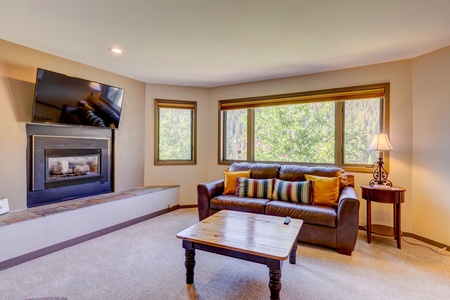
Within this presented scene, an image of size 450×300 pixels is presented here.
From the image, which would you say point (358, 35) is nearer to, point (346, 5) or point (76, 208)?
point (346, 5)

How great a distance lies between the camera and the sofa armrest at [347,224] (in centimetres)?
251

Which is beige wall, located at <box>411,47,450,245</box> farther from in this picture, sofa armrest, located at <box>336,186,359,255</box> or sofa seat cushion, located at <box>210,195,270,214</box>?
sofa seat cushion, located at <box>210,195,270,214</box>

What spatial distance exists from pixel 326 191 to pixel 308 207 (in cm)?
38

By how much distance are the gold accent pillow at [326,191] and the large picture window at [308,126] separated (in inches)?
26.0

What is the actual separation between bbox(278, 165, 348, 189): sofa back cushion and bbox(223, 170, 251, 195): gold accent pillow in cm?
56

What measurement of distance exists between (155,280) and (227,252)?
781 mm

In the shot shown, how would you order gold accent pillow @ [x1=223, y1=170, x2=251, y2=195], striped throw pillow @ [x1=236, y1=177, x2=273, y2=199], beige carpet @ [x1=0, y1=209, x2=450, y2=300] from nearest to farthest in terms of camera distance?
beige carpet @ [x1=0, y1=209, x2=450, y2=300] → striped throw pillow @ [x1=236, y1=177, x2=273, y2=199] → gold accent pillow @ [x1=223, y1=170, x2=251, y2=195]

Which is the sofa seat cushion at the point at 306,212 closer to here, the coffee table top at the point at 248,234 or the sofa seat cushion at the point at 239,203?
the sofa seat cushion at the point at 239,203

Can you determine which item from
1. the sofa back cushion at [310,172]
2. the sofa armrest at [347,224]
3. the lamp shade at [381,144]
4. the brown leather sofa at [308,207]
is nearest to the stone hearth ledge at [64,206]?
the brown leather sofa at [308,207]

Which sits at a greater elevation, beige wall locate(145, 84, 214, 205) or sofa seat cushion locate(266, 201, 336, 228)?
beige wall locate(145, 84, 214, 205)

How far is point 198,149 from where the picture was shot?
4.59 meters

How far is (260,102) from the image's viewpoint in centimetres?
415

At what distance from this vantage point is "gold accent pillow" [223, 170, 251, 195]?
3580 mm

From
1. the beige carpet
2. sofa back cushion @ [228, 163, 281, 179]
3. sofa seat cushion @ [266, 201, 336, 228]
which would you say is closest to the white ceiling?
sofa back cushion @ [228, 163, 281, 179]
